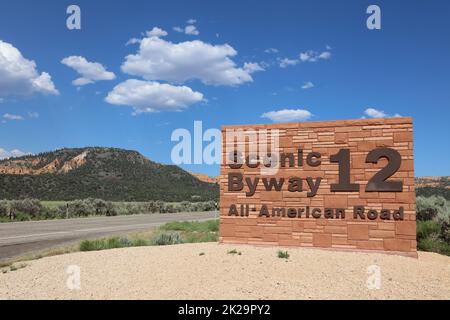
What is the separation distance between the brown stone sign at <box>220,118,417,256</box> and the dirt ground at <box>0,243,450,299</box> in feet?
2.15

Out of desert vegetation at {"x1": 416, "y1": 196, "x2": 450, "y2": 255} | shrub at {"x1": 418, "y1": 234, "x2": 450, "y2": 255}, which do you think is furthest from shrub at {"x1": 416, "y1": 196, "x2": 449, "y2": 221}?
shrub at {"x1": 418, "y1": 234, "x2": 450, "y2": 255}

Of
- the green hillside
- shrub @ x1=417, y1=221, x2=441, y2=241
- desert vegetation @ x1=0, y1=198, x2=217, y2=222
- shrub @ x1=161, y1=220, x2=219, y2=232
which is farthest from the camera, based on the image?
the green hillside

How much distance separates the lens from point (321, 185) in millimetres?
12461

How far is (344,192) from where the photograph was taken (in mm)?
12234

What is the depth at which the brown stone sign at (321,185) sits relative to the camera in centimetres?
1187

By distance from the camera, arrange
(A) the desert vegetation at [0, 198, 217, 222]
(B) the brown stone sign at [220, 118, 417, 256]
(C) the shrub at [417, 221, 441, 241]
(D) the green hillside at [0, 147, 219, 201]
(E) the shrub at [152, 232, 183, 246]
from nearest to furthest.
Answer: (B) the brown stone sign at [220, 118, 417, 256], (C) the shrub at [417, 221, 441, 241], (E) the shrub at [152, 232, 183, 246], (A) the desert vegetation at [0, 198, 217, 222], (D) the green hillside at [0, 147, 219, 201]

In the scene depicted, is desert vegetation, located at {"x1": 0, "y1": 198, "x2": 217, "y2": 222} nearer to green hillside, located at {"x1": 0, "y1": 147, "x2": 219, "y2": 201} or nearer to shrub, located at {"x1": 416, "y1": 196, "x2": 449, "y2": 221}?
green hillside, located at {"x1": 0, "y1": 147, "x2": 219, "y2": 201}

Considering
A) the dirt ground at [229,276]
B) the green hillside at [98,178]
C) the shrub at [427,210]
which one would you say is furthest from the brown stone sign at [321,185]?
the green hillside at [98,178]

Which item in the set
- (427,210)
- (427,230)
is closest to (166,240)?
(427,230)

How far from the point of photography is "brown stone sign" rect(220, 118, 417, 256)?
11.9 metres

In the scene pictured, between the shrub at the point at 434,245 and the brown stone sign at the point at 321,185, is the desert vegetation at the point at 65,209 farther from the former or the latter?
the shrub at the point at 434,245
